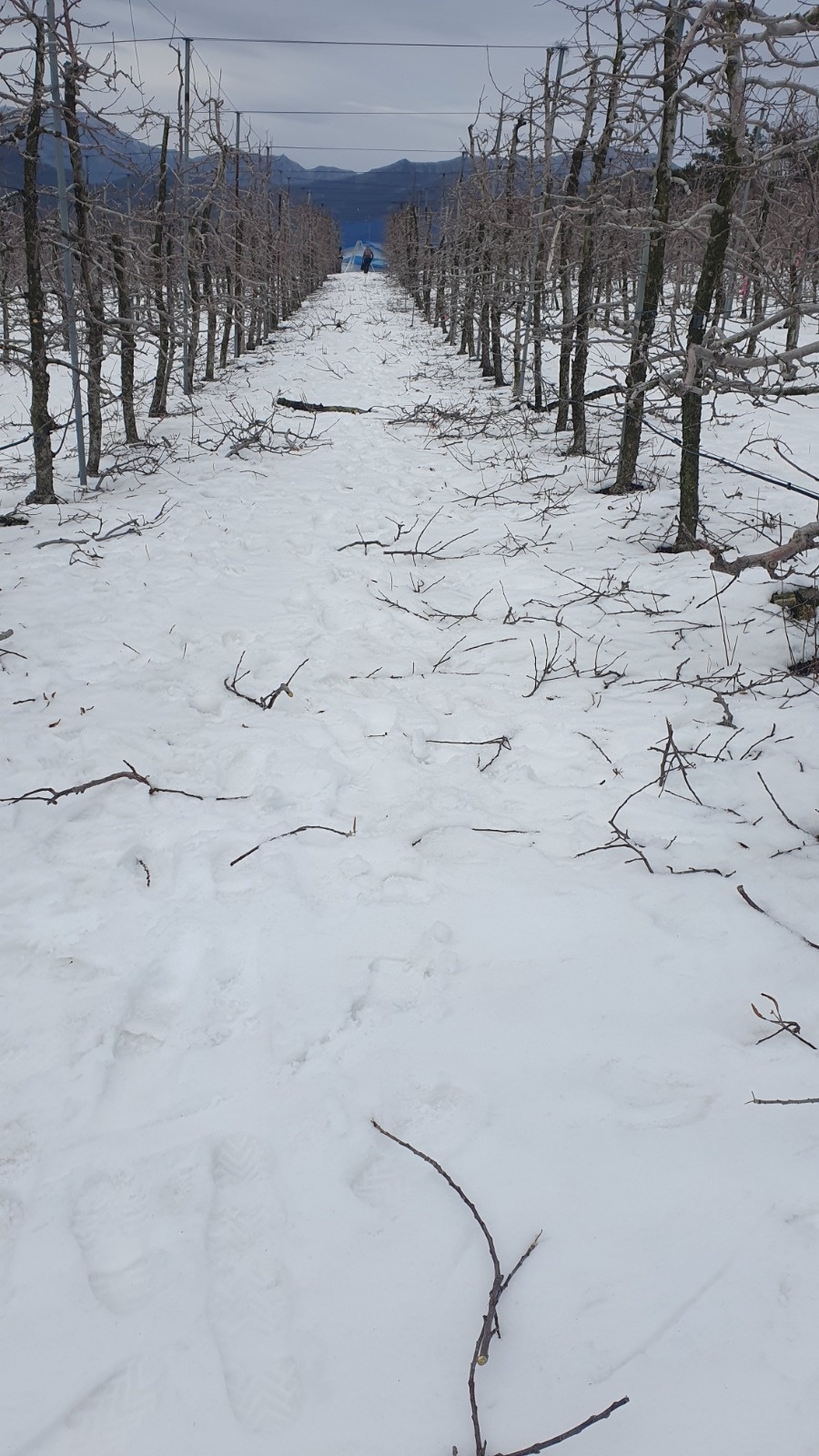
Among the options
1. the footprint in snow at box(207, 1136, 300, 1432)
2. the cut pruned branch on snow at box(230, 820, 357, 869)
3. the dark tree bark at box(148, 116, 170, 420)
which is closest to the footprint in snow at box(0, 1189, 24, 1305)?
the footprint in snow at box(207, 1136, 300, 1432)

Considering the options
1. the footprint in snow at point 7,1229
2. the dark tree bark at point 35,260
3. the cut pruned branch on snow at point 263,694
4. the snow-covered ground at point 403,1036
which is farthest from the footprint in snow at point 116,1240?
the dark tree bark at point 35,260

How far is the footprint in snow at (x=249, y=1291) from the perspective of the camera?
1.36 metres

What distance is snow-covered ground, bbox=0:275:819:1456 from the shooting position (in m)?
1.38

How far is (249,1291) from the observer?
151 cm

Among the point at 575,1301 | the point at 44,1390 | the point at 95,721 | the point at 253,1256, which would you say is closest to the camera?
the point at 44,1390

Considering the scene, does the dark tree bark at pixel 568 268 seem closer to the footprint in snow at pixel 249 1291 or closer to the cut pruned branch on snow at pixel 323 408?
the cut pruned branch on snow at pixel 323 408

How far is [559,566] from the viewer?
5.80 meters

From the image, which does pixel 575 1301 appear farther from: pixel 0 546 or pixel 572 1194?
pixel 0 546

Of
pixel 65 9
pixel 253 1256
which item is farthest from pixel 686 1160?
pixel 65 9

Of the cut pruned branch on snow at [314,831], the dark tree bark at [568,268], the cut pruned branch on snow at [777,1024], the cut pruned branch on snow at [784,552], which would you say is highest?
the dark tree bark at [568,268]

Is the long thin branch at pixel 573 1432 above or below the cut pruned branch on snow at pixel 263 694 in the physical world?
below

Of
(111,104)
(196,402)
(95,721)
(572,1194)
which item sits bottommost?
(572,1194)

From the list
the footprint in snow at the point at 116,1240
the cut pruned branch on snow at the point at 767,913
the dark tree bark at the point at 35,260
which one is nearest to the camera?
the footprint in snow at the point at 116,1240

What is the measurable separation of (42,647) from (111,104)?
5.99 metres
